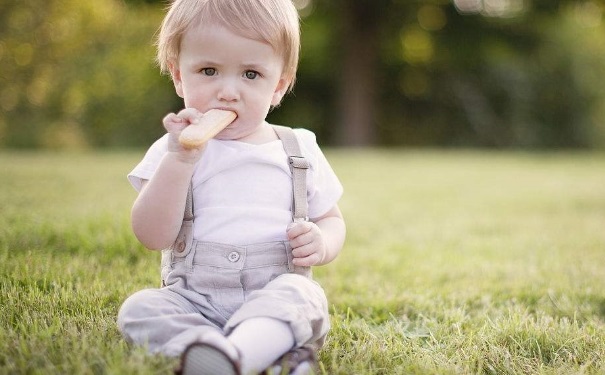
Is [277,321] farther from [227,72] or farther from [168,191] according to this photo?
[227,72]

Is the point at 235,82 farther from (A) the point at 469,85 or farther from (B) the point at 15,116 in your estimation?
(A) the point at 469,85

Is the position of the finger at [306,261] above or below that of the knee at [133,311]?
above

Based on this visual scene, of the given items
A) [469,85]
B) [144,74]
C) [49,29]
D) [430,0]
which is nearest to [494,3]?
[430,0]

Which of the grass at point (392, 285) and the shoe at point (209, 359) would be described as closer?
the shoe at point (209, 359)

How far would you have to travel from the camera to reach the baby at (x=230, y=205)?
5.33ft

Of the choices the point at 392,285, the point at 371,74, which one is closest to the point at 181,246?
the point at 392,285

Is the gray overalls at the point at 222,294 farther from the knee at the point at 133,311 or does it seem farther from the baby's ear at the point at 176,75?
the baby's ear at the point at 176,75

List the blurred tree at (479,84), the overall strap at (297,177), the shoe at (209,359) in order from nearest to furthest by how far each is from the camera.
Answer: the shoe at (209,359)
the overall strap at (297,177)
the blurred tree at (479,84)

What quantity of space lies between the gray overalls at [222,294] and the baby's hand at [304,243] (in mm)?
41

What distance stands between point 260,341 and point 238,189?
0.50 m

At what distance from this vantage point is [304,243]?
71.3 inches

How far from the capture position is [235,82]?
1.79 metres

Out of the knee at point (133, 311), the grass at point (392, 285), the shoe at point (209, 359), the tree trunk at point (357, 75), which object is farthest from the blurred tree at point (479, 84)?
the shoe at point (209, 359)

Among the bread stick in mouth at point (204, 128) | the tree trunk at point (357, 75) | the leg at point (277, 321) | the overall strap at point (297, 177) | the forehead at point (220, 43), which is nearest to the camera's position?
the leg at point (277, 321)
